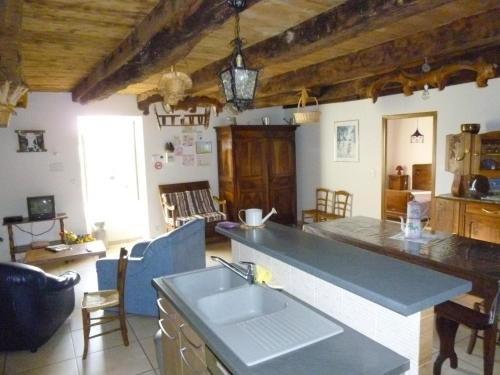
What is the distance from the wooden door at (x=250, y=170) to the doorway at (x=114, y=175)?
1.61 meters

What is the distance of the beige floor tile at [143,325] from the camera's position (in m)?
3.24

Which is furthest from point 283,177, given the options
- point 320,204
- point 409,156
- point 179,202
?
point 409,156

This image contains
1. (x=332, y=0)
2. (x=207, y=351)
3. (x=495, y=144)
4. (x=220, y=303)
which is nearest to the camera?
(x=207, y=351)

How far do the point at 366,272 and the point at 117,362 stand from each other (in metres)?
2.27

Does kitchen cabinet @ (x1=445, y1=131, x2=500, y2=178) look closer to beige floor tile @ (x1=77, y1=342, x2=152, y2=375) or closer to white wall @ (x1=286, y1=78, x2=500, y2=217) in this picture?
white wall @ (x1=286, y1=78, x2=500, y2=217)

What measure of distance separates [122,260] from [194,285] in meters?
1.11

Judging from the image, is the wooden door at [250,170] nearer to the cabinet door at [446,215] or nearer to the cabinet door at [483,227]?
the cabinet door at [446,215]

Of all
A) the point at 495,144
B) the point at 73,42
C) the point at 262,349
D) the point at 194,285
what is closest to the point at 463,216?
the point at 495,144

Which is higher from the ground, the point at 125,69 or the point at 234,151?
the point at 125,69

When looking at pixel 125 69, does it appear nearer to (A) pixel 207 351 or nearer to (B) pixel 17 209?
(A) pixel 207 351

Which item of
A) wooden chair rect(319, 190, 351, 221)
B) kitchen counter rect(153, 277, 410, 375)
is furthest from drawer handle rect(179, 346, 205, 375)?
wooden chair rect(319, 190, 351, 221)

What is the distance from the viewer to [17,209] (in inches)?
207

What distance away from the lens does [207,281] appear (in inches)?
82.4

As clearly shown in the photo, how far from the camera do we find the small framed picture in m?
6.44
